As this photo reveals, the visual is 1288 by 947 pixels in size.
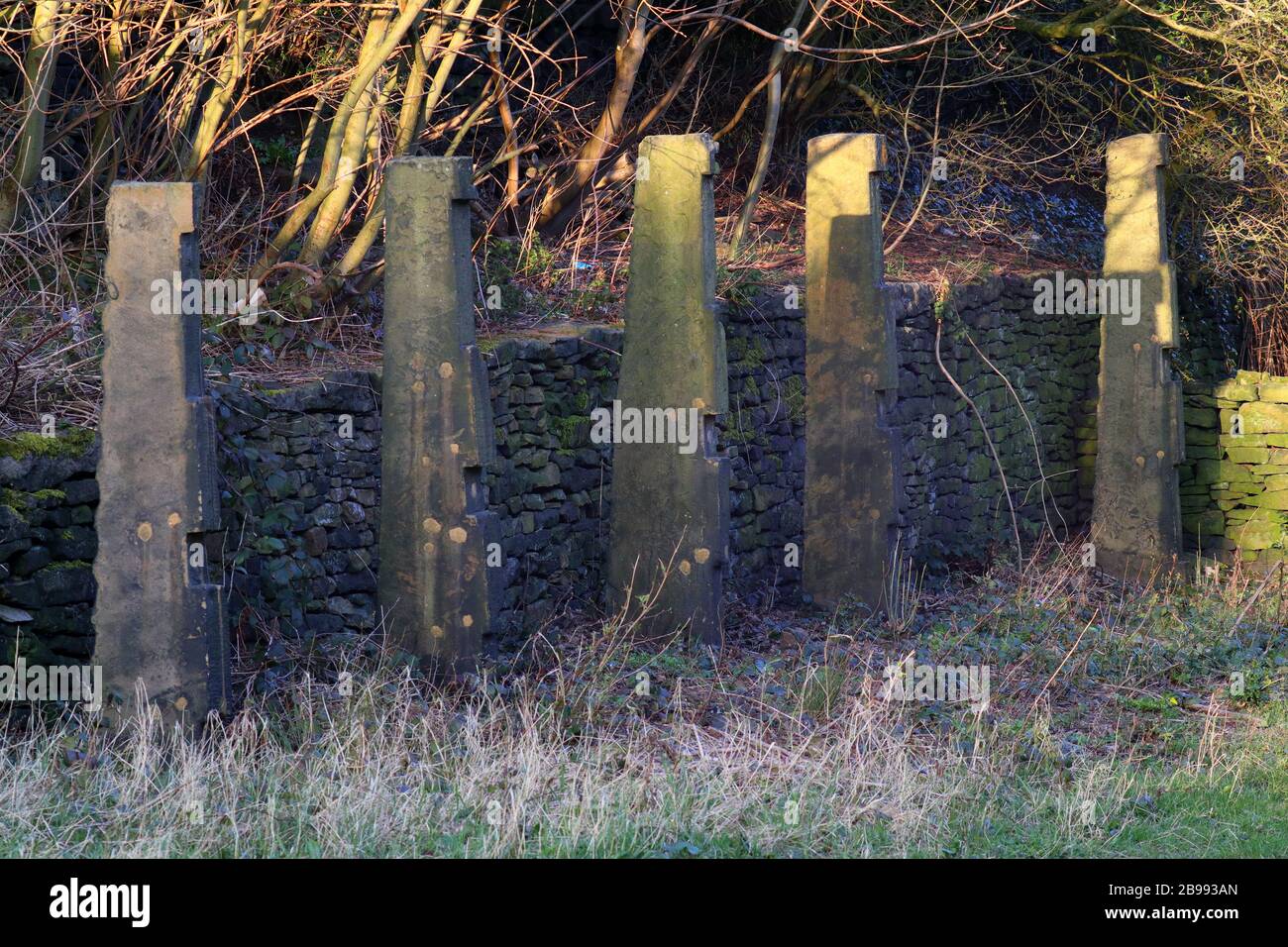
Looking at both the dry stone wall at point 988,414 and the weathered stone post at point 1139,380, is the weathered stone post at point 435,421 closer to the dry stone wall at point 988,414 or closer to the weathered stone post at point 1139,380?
the dry stone wall at point 988,414

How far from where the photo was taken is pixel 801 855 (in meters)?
5.12

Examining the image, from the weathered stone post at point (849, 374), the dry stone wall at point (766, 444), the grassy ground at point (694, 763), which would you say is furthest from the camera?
the dry stone wall at point (766, 444)

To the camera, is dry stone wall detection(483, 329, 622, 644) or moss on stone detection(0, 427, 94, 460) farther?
dry stone wall detection(483, 329, 622, 644)

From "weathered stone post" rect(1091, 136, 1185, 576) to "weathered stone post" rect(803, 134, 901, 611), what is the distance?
3145 millimetres

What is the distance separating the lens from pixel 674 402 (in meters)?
8.07

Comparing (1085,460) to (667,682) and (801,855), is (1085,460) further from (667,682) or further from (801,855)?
(801,855)

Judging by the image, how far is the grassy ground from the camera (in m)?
5.04

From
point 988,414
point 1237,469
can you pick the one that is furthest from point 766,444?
point 1237,469

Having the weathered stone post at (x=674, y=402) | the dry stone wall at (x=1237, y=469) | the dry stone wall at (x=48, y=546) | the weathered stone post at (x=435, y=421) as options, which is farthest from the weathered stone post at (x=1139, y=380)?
the dry stone wall at (x=48, y=546)

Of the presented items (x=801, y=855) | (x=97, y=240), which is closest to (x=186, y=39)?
(x=97, y=240)

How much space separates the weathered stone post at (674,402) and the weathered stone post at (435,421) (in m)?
1.37

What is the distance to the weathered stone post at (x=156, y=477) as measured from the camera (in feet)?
19.0

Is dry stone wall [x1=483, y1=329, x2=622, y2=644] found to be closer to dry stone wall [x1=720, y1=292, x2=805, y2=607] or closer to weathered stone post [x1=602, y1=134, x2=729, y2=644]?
weathered stone post [x1=602, y1=134, x2=729, y2=644]

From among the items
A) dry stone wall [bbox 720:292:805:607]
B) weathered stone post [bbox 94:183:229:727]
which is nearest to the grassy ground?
weathered stone post [bbox 94:183:229:727]
